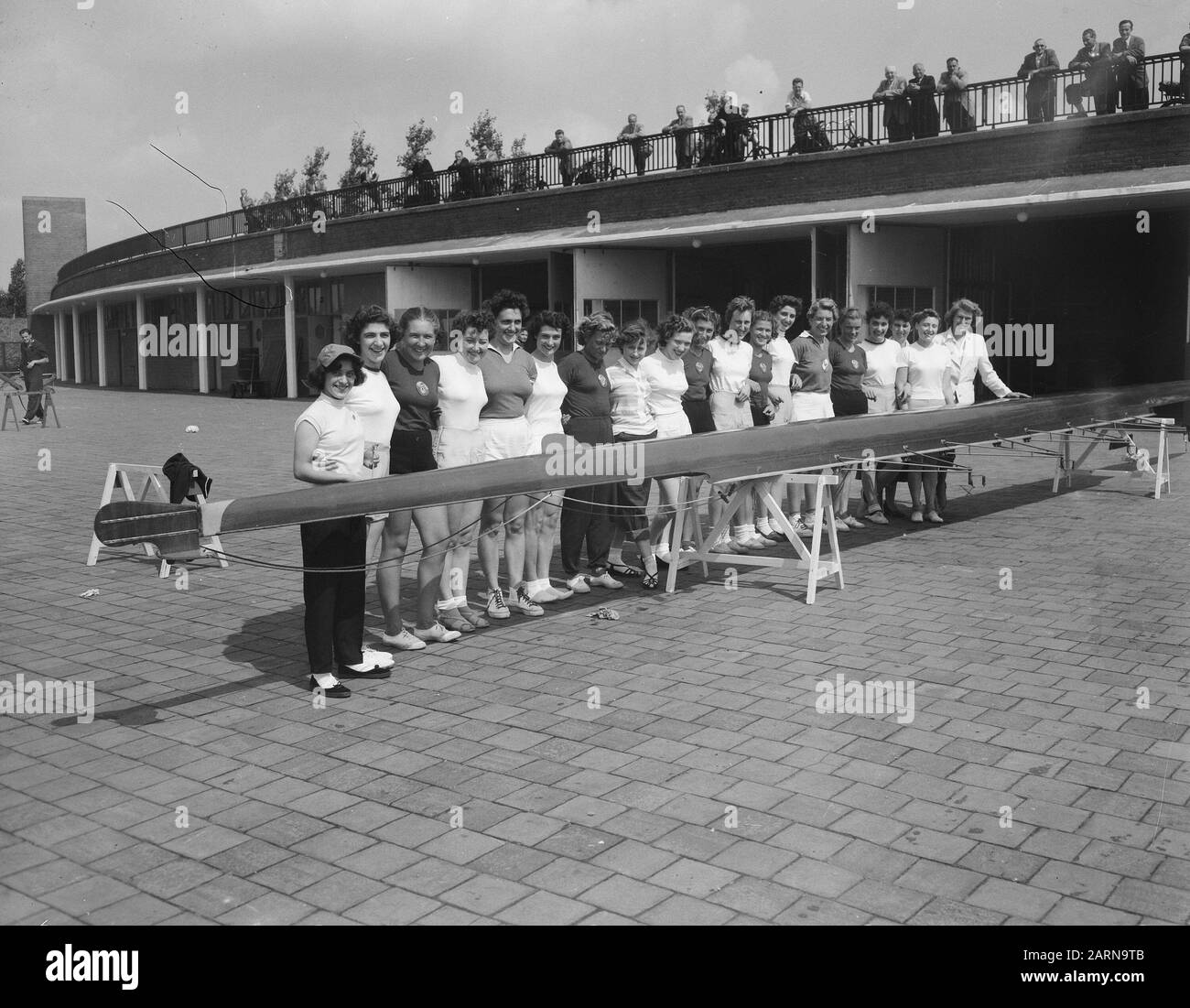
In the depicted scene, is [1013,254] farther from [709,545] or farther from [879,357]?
[709,545]

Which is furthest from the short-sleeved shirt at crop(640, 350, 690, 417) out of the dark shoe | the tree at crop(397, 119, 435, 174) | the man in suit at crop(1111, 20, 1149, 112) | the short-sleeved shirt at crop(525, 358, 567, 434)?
the tree at crop(397, 119, 435, 174)

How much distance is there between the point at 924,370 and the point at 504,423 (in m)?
5.01

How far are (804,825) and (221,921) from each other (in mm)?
1936

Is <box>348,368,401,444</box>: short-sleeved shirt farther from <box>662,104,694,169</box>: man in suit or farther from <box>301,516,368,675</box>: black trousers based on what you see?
<box>662,104,694,169</box>: man in suit

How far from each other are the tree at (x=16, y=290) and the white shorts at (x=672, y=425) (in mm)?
103564

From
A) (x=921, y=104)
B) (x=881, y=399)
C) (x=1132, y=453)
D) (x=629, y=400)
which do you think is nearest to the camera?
(x=629, y=400)

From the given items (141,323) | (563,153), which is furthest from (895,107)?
(141,323)

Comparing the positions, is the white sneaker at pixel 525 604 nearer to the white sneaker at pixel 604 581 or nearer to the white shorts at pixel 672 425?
the white sneaker at pixel 604 581

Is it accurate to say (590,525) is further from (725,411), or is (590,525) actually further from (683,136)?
(683,136)

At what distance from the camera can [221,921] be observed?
3.69 m

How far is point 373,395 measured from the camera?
6145 millimetres

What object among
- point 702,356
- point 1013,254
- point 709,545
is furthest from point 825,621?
point 1013,254

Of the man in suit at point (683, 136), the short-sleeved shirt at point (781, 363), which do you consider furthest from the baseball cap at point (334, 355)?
the man in suit at point (683, 136)

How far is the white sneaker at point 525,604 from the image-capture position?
7.73 meters
